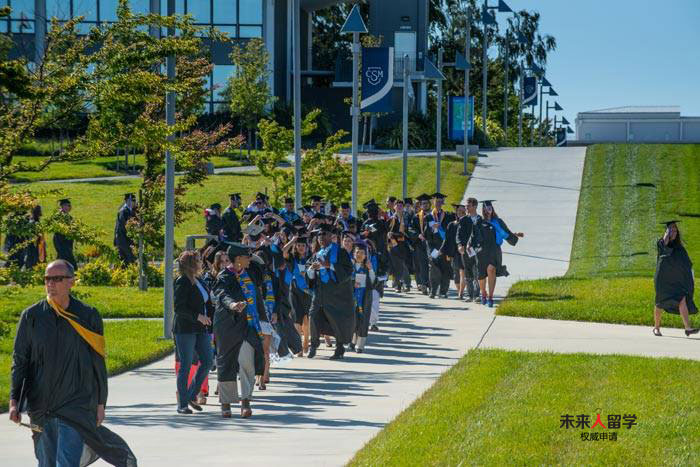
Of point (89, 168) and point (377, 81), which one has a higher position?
point (377, 81)

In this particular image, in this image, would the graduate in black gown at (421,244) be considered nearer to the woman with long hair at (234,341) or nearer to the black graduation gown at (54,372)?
the woman with long hair at (234,341)

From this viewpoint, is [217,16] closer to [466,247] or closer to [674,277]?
[466,247]

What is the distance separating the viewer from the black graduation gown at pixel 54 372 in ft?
28.6

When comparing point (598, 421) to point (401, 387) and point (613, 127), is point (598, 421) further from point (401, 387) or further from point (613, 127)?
point (613, 127)

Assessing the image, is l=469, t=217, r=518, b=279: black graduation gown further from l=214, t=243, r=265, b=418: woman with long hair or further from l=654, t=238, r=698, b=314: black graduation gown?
l=214, t=243, r=265, b=418: woman with long hair

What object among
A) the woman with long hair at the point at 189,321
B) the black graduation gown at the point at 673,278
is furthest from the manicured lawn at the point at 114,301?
the black graduation gown at the point at 673,278

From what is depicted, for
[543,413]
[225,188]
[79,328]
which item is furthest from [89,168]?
[79,328]

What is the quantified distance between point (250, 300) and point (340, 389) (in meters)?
1.88

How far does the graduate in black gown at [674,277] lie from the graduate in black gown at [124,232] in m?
11.6

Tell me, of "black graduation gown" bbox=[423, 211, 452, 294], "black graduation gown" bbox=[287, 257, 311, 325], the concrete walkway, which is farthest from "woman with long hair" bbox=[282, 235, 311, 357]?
"black graduation gown" bbox=[423, 211, 452, 294]

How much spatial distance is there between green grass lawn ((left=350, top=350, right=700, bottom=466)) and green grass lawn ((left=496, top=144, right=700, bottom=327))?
18.5 ft

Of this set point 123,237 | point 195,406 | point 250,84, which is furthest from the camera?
point 250,84

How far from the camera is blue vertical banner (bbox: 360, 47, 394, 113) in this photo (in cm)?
3061

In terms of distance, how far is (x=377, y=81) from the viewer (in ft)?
101
